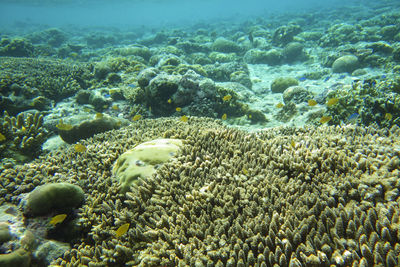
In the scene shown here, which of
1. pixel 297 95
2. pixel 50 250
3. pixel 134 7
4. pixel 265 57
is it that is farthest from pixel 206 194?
pixel 134 7

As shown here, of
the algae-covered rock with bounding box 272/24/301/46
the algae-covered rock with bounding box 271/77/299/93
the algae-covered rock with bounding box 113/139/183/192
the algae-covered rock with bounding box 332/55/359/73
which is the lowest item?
the algae-covered rock with bounding box 271/77/299/93

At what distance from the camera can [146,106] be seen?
9.10 m

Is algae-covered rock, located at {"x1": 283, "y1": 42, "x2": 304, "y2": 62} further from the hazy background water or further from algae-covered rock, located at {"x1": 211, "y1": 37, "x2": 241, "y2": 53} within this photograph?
the hazy background water

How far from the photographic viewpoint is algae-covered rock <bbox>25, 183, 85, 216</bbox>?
328 centimetres

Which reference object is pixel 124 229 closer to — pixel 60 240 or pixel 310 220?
pixel 60 240

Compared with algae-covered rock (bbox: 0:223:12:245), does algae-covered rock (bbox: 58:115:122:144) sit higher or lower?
lower

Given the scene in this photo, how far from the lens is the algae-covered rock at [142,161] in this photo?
3807 mm

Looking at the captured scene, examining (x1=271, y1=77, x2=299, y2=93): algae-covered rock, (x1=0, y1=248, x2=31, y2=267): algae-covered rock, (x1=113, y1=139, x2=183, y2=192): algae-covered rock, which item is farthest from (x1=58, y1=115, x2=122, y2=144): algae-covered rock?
(x1=271, y1=77, x2=299, y2=93): algae-covered rock

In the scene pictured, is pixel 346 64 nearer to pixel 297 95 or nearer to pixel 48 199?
pixel 297 95

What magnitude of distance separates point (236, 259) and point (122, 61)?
14.2m

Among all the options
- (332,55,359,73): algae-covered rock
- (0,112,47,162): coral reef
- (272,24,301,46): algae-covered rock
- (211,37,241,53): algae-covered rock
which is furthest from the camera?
(211,37,241,53): algae-covered rock

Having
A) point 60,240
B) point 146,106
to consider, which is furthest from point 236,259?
point 146,106

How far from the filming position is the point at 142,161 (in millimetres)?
4008

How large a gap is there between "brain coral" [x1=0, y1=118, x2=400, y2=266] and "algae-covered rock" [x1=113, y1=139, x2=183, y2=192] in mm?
195
